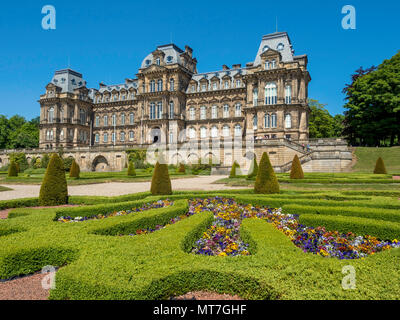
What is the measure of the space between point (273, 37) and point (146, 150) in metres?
26.0

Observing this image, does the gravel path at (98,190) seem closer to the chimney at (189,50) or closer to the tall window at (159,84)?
the tall window at (159,84)

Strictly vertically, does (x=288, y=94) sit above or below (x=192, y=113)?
above

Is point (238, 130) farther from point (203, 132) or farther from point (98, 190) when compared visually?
point (98, 190)

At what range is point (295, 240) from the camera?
6.15 meters

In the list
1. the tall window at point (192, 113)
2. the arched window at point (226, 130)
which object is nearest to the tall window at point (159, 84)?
the tall window at point (192, 113)

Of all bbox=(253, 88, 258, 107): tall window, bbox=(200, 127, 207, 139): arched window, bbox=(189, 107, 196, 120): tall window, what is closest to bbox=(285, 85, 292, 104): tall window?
bbox=(253, 88, 258, 107): tall window

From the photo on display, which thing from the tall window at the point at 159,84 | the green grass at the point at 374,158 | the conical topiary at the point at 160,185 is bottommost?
the conical topiary at the point at 160,185

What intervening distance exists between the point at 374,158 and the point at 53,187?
3280 centimetres

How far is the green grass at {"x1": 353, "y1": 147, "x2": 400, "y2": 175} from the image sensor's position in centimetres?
2886

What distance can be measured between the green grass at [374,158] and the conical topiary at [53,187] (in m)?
28.0

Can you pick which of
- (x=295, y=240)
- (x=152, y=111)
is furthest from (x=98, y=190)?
(x=152, y=111)

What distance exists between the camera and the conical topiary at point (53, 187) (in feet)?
35.8

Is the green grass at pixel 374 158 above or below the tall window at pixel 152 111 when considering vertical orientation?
below
